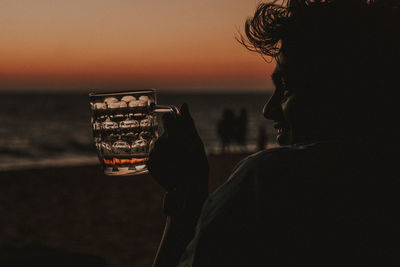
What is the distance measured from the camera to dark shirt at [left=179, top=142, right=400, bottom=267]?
920 millimetres

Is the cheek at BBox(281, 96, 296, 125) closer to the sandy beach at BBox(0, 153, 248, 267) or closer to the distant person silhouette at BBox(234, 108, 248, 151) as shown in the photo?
the sandy beach at BBox(0, 153, 248, 267)

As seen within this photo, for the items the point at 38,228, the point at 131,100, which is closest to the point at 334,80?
the point at 131,100

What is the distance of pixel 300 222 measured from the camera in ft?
3.03

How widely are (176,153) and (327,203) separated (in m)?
0.77

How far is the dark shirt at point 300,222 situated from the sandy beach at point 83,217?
75.7 inches

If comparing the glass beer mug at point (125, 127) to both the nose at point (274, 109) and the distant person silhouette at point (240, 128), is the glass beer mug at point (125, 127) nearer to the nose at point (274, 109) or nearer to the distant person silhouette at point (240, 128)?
the nose at point (274, 109)

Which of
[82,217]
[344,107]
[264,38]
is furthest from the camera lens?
[82,217]

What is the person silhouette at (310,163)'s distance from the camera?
0.92 metres

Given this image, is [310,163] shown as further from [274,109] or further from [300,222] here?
[274,109]

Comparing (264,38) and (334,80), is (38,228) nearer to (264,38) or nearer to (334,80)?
(264,38)

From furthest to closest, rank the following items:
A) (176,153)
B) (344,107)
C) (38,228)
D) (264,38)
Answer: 1. (38,228)
2. (264,38)
3. (176,153)
4. (344,107)

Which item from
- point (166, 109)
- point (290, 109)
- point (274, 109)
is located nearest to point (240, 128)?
point (166, 109)

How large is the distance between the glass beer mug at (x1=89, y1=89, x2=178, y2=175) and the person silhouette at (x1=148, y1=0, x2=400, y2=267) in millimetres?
461

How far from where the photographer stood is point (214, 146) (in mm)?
32719
